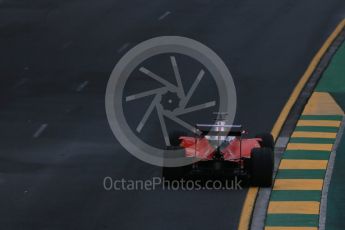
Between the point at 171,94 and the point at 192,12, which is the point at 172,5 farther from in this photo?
the point at 171,94

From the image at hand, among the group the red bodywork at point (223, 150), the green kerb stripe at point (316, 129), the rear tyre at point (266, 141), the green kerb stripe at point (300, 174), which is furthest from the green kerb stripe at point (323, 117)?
the red bodywork at point (223, 150)

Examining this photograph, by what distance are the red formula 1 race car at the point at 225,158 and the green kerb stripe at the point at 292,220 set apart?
159 centimetres

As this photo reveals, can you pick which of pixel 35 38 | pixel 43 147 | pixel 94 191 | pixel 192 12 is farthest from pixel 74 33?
pixel 94 191

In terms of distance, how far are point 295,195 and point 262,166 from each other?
90 centimetres

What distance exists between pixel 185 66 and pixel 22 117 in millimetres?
7323

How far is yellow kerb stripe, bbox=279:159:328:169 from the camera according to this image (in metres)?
27.1

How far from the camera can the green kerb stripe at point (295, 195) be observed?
81.0 ft

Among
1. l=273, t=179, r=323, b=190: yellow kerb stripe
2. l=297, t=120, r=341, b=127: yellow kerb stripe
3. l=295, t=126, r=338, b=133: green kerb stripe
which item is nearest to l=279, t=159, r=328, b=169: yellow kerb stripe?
l=273, t=179, r=323, b=190: yellow kerb stripe

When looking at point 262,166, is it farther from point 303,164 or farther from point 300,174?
point 303,164

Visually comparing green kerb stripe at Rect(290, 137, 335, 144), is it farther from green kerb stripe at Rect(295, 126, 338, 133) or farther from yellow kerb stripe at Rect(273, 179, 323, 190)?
yellow kerb stripe at Rect(273, 179, 323, 190)

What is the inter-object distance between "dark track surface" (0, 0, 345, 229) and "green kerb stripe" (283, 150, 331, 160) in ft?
8.92

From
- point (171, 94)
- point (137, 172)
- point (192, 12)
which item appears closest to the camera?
point (137, 172)

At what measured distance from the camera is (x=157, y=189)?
25500mm

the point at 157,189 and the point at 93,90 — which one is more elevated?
the point at 157,189
